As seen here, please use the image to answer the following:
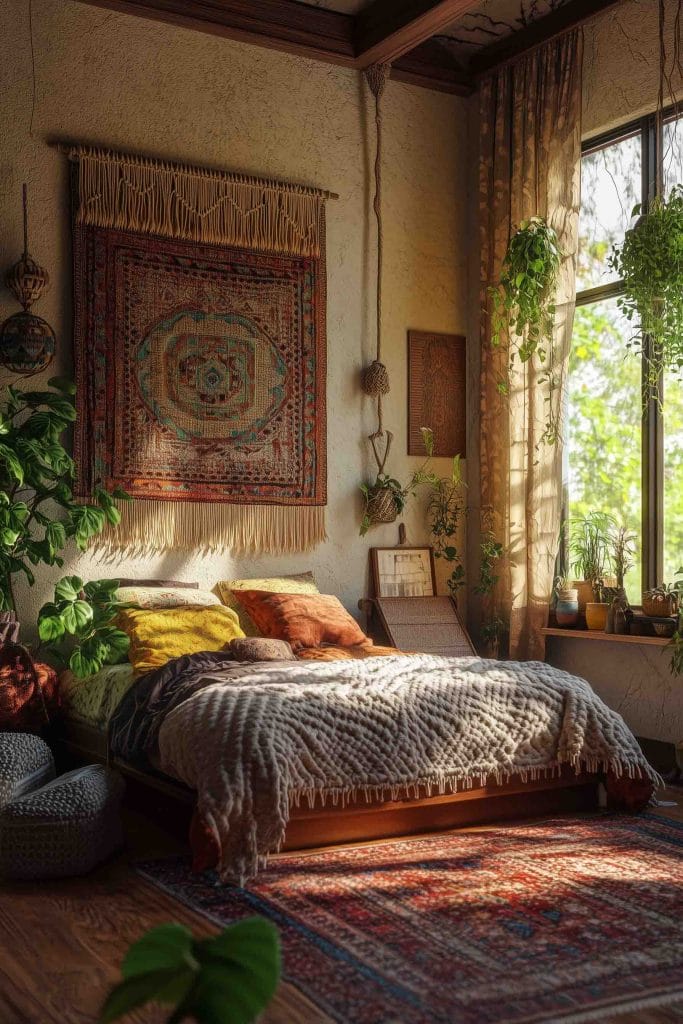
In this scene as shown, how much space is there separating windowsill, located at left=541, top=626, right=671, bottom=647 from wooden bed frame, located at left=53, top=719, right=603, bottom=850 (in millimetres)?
878

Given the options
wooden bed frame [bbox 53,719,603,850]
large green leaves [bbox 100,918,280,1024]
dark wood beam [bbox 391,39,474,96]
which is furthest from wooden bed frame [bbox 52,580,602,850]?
dark wood beam [bbox 391,39,474,96]

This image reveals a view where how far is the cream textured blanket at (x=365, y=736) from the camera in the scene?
11.0ft

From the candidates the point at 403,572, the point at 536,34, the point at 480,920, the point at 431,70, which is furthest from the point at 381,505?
the point at 480,920

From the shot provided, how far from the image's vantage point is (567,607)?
5.49 metres

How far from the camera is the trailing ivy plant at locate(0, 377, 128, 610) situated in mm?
4523

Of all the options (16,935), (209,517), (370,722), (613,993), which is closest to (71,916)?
(16,935)

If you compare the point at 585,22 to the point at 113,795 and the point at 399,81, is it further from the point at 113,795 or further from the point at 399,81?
the point at 113,795

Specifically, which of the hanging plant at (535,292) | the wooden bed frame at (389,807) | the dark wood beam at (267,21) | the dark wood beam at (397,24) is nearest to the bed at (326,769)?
the wooden bed frame at (389,807)

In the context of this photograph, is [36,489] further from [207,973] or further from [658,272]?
[207,973]

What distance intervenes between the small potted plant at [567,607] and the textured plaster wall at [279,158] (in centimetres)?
90

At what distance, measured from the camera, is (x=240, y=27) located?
5.48m

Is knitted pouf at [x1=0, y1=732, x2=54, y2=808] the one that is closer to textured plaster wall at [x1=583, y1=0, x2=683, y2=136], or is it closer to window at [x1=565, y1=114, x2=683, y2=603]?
window at [x1=565, y1=114, x2=683, y2=603]

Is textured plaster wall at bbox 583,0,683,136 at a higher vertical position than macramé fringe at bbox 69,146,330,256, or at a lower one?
higher

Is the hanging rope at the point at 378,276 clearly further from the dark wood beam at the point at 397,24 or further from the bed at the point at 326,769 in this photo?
the bed at the point at 326,769
